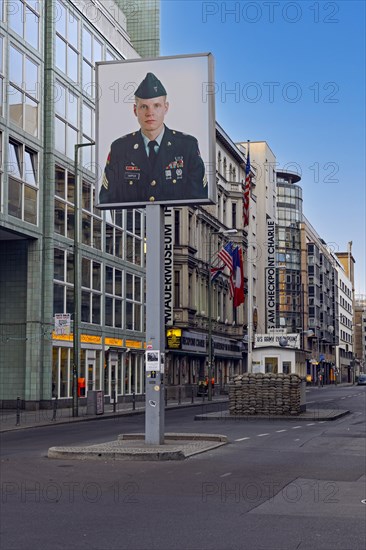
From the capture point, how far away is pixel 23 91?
38.8 metres

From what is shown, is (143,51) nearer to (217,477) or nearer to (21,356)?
(21,356)

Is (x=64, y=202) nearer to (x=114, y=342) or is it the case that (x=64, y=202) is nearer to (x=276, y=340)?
(x=114, y=342)

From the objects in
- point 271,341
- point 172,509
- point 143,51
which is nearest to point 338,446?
point 172,509

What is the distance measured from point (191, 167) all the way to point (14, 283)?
22.3 m

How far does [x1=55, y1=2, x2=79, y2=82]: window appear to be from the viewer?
42.9 m

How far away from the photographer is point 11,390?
40031 mm

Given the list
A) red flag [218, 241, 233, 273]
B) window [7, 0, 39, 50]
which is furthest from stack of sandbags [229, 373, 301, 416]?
window [7, 0, 39, 50]

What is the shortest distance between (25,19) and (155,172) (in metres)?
22.6

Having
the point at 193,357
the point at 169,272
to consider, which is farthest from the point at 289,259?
the point at 169,272

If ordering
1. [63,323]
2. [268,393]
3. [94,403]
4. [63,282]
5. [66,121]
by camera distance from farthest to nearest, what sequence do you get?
[66,121] < [63,282] < [94,403] < [63,323] < [268,393]

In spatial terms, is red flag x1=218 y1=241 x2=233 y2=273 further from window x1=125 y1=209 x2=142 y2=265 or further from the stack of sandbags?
the stack of sandbags

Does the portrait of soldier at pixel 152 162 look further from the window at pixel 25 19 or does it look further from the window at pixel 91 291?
the window at pixel 91 291

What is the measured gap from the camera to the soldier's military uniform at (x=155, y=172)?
19984 mm

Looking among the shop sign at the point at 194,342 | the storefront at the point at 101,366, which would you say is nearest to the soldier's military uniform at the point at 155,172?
the storefront at the point at 101,366
